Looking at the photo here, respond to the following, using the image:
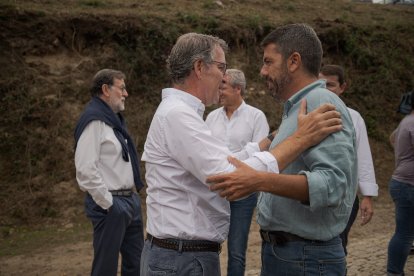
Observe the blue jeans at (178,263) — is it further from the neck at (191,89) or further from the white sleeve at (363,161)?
the white sleeve at (363,161)

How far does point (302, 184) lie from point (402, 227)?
3.23m

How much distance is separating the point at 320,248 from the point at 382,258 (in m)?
Answer: 4.28

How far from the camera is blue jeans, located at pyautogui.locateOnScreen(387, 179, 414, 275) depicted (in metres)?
4.58

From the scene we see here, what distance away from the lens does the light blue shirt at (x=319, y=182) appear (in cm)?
198

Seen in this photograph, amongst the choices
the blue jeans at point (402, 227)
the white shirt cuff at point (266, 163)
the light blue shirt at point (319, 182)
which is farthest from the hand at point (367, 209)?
the white shirt cuff at point (266, 163)

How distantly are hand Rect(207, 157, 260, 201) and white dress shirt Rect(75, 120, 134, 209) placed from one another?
213 centimetres

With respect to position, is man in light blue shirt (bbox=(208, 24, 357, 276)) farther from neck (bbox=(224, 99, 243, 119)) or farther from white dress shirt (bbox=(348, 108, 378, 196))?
neck (bbox=(224, 99, 243, 119))

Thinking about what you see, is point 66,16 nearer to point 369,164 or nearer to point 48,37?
point 48,37

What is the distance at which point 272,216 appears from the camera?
2.25 meters

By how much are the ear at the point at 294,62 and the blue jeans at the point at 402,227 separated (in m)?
3.00

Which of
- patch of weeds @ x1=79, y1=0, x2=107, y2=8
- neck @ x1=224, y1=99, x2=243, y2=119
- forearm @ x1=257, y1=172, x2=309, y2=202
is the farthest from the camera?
patch of weeds @ x1=79, y1=0, x2=107, y2=8

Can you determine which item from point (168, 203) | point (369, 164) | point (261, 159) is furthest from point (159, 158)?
point (369, 164)

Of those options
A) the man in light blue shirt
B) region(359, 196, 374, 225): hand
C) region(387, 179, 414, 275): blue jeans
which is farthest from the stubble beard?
region(387, 179, 414, 275): blue jeans

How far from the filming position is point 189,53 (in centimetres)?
234
